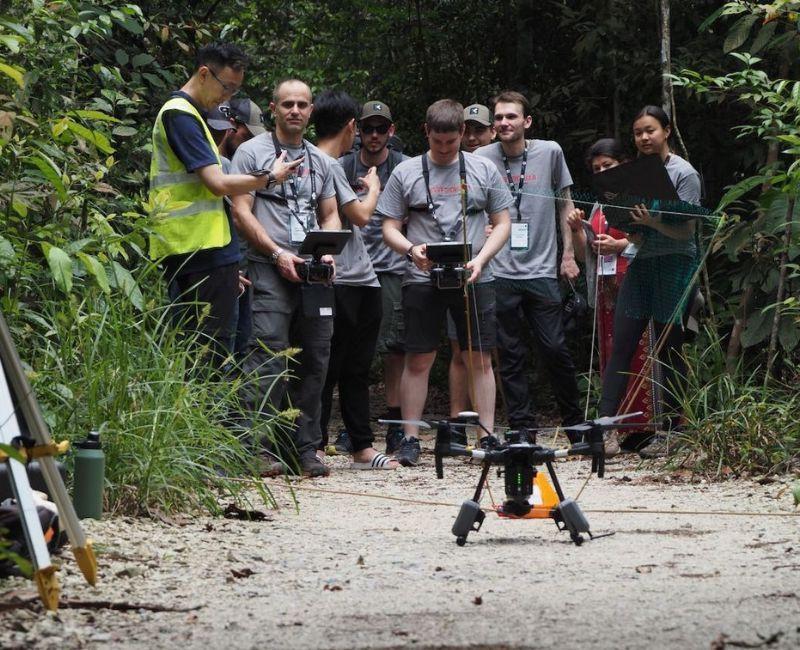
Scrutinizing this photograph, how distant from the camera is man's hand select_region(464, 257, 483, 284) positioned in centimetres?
734

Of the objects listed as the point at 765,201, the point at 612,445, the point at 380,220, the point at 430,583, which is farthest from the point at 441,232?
the point at 430,583

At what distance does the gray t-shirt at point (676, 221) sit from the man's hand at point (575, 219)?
447 mm

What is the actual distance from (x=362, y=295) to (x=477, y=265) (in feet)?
2.05

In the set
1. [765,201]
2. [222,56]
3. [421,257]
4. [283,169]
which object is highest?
[222,56]

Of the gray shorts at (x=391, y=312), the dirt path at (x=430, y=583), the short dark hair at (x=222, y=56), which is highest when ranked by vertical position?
the short dark hair at (x=222, y=56)

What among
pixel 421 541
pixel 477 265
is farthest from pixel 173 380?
pixel 477 265

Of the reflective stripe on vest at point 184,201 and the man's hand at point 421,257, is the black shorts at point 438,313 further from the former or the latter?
the reflective stripe on vest at point 184,201

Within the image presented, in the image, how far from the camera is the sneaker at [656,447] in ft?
23.5

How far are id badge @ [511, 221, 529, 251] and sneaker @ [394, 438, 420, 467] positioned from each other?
1.38 meters

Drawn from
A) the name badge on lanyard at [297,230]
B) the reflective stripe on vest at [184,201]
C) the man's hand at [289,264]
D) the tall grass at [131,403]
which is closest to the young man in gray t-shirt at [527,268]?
the name badge on lanyard at [297,230]

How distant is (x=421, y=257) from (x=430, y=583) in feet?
11.5

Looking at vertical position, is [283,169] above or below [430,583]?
above

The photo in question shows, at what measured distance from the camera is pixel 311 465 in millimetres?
6754

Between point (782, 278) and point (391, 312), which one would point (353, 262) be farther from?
point (782, 278)
